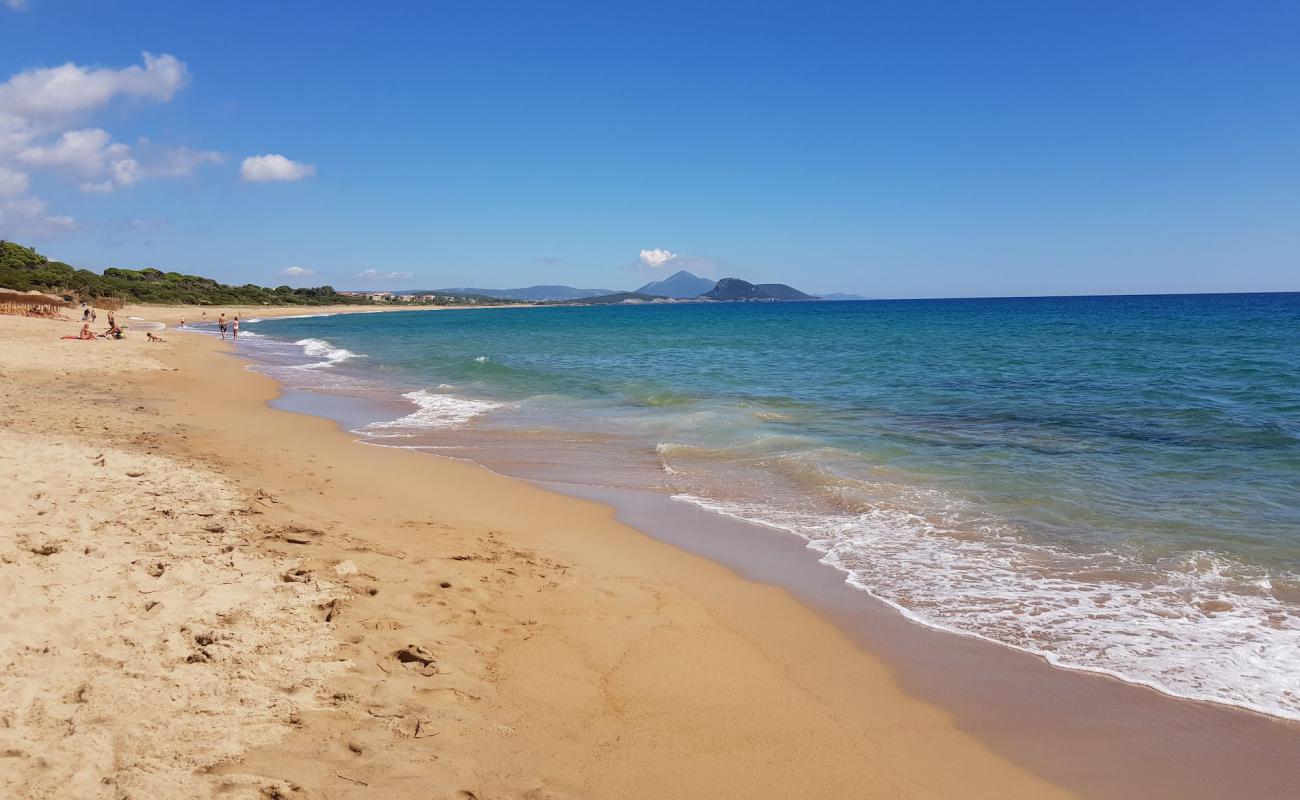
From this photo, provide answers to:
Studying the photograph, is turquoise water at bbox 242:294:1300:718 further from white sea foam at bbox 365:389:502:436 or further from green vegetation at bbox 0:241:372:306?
green vegetation at bbox 0:241:372:306

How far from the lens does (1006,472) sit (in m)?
10.8

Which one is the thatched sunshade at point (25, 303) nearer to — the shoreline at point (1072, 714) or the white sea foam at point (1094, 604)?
the white sea foam at point (1094, 604)

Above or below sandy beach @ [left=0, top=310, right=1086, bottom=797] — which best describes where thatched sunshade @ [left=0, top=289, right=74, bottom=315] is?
above

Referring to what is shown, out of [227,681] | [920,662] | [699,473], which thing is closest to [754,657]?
[920,662]

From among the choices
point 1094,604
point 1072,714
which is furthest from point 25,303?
point 1072,714

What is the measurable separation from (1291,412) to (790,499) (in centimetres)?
1257

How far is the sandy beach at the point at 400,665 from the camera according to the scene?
355cm

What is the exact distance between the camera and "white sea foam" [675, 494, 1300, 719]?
514 cm

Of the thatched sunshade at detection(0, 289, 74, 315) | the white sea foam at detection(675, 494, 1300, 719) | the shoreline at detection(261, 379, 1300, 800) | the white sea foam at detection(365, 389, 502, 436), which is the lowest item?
the shoreline at detection(261, 379, 1300, 800)

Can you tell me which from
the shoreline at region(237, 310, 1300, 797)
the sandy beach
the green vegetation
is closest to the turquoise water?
the shoreline at region(237, 310, 1300, 797)

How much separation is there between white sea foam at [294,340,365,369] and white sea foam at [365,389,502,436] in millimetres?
11265

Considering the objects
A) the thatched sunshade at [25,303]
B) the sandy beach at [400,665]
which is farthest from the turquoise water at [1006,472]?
the thatched sunshade at [25,303]

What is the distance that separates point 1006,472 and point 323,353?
114ft

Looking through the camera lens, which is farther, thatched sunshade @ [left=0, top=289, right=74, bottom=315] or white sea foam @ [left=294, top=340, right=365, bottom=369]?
thatched sunshade @ [left=0, top=289, right=74, bottom=315]
